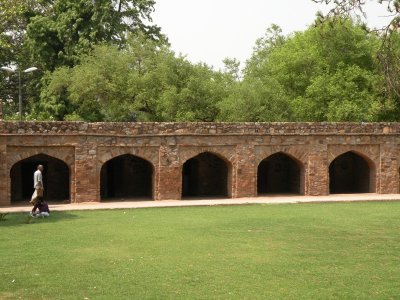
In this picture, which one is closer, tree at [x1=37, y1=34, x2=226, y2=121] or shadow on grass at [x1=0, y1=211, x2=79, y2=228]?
shadow on grass at [x1=0, y1=211, x2=79, y2=228]

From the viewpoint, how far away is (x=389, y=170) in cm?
2277

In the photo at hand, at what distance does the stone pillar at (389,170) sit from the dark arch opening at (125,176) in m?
8.55

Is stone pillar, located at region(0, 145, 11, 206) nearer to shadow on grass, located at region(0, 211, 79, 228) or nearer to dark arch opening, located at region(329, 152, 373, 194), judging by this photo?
shadow on grass, located at region(0, 211, 79, 228)

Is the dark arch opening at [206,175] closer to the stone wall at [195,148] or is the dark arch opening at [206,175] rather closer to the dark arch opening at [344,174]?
the stone wall at [195,148]

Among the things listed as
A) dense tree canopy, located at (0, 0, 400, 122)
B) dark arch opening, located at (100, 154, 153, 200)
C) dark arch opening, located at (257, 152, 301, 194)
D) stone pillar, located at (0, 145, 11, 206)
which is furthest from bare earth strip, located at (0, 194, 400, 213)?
dense tree canopy, located at (0, 0, 400, 122)

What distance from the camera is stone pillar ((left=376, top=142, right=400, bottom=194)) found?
74.3ft

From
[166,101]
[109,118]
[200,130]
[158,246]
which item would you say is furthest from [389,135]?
[109,118]

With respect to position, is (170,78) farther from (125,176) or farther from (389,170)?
(389,170)

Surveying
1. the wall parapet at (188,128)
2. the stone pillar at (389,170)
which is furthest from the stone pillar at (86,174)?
the stone pillar at (389,170)

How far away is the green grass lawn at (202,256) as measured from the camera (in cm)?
840

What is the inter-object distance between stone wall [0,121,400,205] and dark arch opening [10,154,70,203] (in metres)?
0.11

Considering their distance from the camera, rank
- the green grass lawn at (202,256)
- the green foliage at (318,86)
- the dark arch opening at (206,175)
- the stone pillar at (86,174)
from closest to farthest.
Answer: the green grass lawn at (202,256)
the stone pillar at (86,174)
the dark arch opening at (206,175)
the green foliage at (318,86)

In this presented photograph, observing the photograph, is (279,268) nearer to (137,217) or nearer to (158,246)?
(158,246)

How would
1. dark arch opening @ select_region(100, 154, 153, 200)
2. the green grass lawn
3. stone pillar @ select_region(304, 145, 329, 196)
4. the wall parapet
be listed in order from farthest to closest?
dark arch opening @ select_region(100, 154, 153, 200) → stone pillar @ select_region(304, 145, 329, 196) → the wall parapet → the green grass lawn
